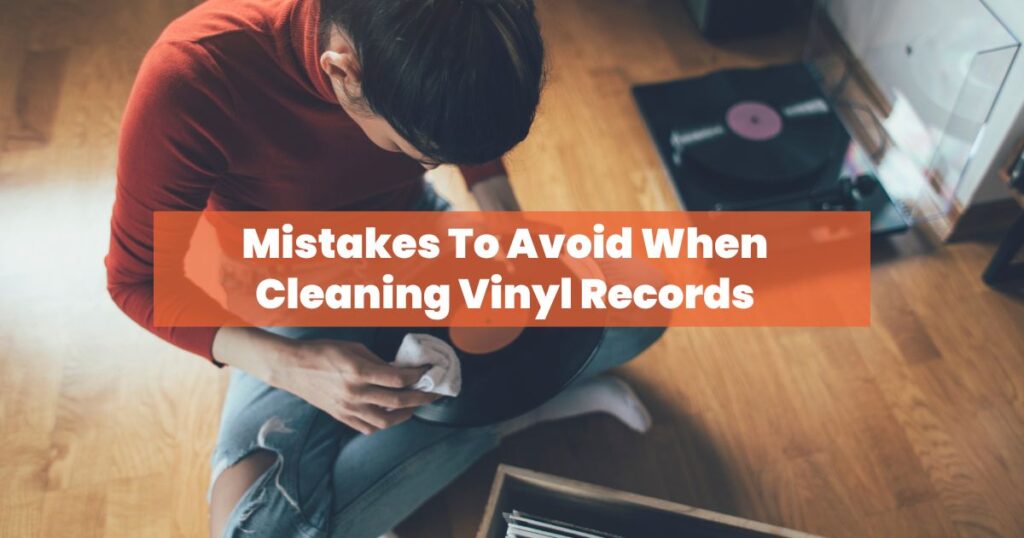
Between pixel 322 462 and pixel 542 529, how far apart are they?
10.6 inches

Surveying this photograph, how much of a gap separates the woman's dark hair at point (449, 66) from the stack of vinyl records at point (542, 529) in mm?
418

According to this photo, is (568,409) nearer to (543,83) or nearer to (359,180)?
(359,180)

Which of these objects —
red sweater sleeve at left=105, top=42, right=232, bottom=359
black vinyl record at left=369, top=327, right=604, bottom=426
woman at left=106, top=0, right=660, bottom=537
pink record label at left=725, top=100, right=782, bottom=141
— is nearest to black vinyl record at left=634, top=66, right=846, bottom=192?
pink record label at left=725, top=100, right=782, bottom=141

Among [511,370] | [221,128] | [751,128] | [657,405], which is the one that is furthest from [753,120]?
[221,128]

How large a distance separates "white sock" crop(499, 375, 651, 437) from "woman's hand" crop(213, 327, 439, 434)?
312 millimetres

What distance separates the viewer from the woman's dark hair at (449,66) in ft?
1.98

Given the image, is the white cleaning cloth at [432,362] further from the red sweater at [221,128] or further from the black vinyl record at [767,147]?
the black vinyl record at [767,147]

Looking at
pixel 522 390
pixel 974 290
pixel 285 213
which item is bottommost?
pixel 974 290

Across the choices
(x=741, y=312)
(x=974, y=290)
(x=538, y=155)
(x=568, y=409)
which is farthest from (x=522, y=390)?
(x=974, y=290)

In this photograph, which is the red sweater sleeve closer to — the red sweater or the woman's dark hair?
the red sweater

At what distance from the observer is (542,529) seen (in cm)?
88

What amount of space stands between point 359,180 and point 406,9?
0.38 m

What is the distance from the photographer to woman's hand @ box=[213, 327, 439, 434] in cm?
86

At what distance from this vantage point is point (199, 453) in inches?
47.7
